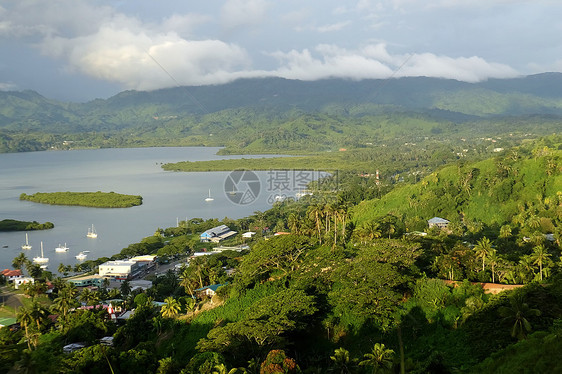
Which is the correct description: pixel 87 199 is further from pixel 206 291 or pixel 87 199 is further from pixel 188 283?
pixel 206 291

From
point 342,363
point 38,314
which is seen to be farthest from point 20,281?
point 342,363

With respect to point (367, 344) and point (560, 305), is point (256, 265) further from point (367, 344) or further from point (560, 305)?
point (560, 305)

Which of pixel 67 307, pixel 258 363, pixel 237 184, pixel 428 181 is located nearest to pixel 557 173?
pixel 428 181

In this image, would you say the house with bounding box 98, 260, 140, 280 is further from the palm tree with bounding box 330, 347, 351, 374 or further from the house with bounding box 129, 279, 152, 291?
the palm tree with bounding box 330, 347, 351, 374

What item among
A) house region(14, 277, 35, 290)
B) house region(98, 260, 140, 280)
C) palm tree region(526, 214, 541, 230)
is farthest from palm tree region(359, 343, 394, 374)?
house region(14, 277, 35, 290)

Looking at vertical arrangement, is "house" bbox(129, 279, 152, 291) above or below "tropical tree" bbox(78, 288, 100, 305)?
below

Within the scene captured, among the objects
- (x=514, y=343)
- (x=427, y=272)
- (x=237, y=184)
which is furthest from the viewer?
(x=237, y=184)
